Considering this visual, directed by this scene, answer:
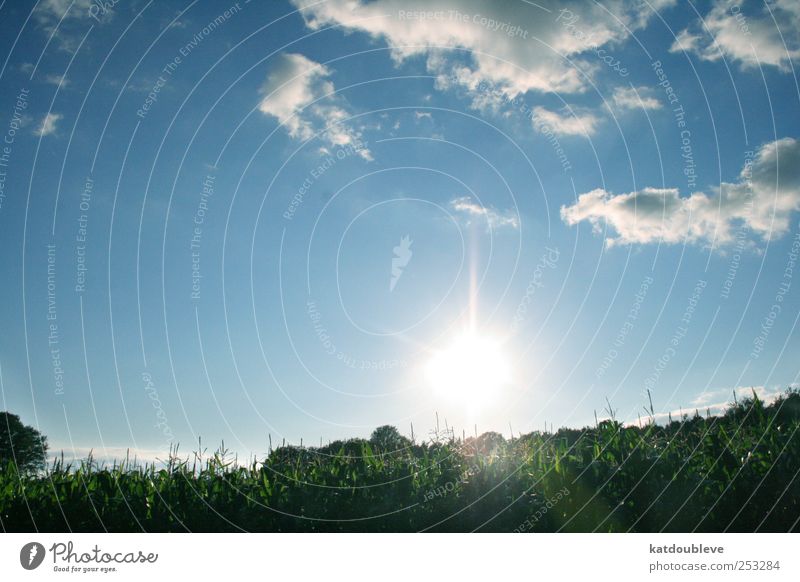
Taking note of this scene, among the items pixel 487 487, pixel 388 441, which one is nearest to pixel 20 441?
pixel 388 441

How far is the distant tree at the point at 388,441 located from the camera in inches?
416

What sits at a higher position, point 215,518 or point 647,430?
point 647,430

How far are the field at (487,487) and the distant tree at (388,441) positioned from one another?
9cm

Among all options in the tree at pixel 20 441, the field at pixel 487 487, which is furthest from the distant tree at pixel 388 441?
the tree at pixel 20 441

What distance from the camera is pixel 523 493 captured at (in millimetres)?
7758

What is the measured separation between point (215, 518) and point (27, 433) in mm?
31386

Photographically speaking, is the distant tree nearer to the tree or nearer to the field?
the field

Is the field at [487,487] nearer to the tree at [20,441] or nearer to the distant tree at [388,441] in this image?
the distant tree at [388,441]

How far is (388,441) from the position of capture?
1096 cm

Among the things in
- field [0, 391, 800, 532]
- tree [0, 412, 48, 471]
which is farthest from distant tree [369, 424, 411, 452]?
tree [0, 412, 48, 471]

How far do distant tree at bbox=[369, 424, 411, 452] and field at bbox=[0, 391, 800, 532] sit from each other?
0.28 ft

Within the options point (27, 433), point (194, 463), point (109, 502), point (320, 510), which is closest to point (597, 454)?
point (320, 510)

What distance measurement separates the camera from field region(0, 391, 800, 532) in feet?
24.3
